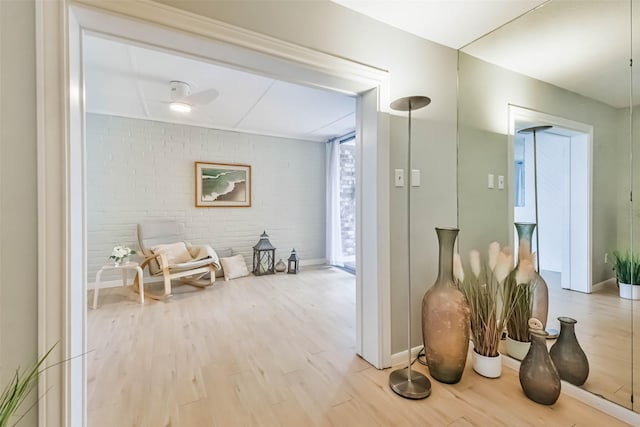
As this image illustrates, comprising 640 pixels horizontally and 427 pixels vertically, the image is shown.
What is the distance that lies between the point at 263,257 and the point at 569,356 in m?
3.68

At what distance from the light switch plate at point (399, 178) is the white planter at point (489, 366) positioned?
1.22m

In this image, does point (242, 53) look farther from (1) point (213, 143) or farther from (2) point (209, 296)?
(1) point (213, 143)

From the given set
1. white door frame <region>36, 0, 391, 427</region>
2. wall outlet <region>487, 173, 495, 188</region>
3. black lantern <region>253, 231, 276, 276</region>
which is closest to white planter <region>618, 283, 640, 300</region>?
wall outlet <region>487, 173, 495, 188</region>

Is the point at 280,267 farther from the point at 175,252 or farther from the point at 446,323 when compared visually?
the point at 446,323

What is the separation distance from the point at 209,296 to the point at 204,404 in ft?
6.39

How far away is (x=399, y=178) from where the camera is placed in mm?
1840

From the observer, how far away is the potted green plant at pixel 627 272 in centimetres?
137

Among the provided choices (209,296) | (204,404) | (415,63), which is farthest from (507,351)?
(209,296)

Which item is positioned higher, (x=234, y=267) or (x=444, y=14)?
(x=444, y=14)

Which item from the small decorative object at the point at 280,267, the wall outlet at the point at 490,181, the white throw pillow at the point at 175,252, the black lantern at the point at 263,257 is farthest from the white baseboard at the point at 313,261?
the wall outlet at the point at 490,181

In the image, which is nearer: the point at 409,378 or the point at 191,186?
the point at 409,378

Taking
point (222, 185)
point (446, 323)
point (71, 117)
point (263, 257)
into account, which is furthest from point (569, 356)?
point (222, 185)

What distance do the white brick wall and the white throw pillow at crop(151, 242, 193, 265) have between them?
0.47m

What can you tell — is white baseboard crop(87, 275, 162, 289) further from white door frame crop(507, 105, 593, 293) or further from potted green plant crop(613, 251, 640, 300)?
potted green plant crop(613, 251, 640, 300)
